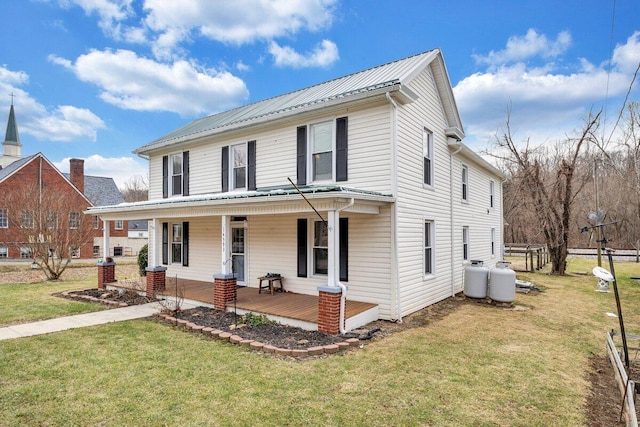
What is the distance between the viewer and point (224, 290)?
8.42 m

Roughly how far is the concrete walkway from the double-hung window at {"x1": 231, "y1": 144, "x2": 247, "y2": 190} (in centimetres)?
392

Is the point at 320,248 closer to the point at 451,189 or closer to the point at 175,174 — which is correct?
the point at 451,189

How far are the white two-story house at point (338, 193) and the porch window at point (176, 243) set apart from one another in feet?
0.14

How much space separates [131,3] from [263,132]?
7741 mm

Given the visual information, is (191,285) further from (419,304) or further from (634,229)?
(634,229)

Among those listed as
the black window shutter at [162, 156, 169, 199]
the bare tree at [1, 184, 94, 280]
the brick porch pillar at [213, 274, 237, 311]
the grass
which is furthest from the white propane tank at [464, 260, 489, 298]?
the bare tree at [1, 184, 94, 280]

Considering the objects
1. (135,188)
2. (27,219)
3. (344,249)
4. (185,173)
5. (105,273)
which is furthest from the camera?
(135,188)

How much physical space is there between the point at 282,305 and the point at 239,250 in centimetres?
Answer: 344

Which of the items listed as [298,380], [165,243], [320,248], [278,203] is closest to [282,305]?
[320,248]

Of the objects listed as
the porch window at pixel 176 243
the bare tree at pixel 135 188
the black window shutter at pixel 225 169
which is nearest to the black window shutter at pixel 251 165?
the black window shutter at pixel 225 169

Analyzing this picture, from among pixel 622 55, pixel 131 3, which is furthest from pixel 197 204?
pixel 622 55

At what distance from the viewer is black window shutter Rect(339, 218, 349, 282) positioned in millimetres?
8555

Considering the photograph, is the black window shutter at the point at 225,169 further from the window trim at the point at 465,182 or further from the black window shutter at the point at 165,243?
the window trim at the point at 465,182

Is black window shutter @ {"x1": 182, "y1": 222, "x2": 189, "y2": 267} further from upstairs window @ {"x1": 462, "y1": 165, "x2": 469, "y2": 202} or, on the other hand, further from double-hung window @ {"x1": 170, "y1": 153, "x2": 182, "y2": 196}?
upstairs window @ {"x1": 462, "y1": 165, "x2": 469, "y2": 202}
